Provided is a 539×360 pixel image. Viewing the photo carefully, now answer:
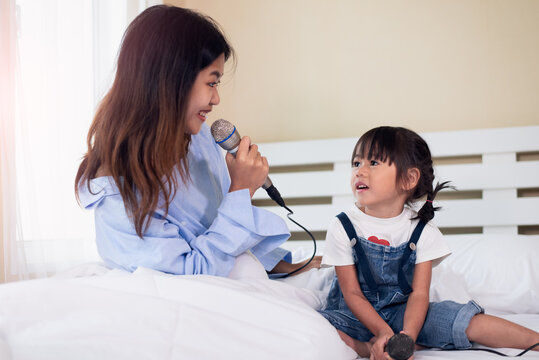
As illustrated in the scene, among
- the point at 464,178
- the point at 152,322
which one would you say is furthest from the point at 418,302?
the point at 464,178

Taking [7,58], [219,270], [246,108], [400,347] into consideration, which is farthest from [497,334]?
[246,108]

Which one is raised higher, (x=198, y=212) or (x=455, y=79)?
(x=455, y=79)

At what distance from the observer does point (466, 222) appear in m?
2.16

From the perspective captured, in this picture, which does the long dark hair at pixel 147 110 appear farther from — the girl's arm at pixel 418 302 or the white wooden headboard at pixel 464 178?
the white wooden headboard at pixel 464 178

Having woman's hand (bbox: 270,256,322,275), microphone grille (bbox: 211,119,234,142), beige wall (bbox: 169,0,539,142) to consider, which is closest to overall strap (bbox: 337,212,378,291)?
woman's hand (bbox: 270,256,322,275)

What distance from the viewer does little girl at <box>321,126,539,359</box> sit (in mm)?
1062

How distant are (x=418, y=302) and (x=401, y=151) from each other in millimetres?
360

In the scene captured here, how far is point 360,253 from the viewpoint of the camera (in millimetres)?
1237

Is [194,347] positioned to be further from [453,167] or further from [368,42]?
[368,42]

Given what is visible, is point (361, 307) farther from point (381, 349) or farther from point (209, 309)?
point (209, 309)

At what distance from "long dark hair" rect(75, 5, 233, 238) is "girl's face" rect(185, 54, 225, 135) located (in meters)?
0.02

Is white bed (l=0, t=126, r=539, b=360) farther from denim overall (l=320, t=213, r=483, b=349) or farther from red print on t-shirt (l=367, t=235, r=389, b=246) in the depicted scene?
red print on t-shirt (l=367, t=235, r=389, b=246)

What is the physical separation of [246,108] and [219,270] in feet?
5.53

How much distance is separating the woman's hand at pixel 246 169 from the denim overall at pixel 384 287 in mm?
281
